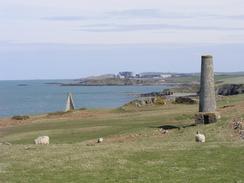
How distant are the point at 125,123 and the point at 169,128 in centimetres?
730

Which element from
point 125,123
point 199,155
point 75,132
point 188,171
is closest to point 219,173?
point 188,171

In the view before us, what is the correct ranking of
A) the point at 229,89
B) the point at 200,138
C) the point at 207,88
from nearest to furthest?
the point at 200,138
the point at 207,88
the point at 229,89

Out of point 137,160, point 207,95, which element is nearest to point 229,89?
point 207,95

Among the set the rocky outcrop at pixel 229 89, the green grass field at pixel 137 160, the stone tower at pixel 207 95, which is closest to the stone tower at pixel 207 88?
the stone tower at pixel 207 95

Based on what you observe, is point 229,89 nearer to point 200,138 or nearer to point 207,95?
point 207,95

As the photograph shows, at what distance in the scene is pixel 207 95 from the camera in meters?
43.2

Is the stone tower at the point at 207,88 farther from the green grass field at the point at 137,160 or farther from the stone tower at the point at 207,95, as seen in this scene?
the green grass field at the point at 137,160

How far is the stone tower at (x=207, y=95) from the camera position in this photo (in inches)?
1649

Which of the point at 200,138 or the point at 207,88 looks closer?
the point at 200,138

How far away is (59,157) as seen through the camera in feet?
87.7

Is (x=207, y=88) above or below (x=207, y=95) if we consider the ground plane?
above

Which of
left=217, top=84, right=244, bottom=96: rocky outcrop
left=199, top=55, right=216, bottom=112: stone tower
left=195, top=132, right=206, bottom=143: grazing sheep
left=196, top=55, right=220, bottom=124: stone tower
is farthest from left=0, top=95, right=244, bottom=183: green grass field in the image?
left=217, top=84, right=244, bottom=96: rocky outcrop

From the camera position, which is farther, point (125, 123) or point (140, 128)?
point (125, 123)

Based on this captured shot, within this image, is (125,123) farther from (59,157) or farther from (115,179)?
(115,179)
